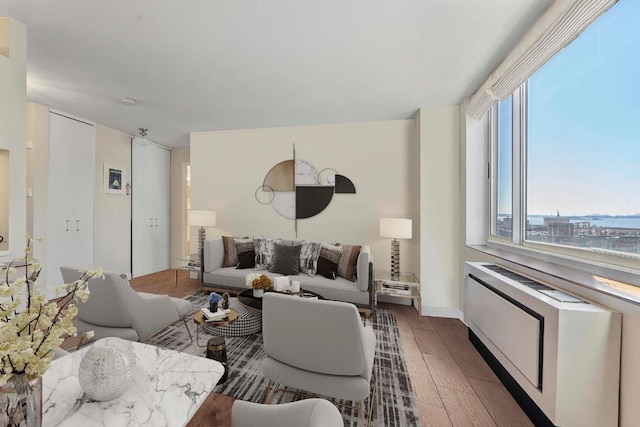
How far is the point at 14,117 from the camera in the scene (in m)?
1.95

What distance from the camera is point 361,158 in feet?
13.0

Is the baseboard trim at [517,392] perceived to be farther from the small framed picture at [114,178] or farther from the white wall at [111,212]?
the small framed picture at [114,178]

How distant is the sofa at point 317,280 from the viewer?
122 inches

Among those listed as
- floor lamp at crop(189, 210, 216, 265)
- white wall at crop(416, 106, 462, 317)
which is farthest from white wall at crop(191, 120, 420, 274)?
floor lamp at crop(189, 210, 216, 265)

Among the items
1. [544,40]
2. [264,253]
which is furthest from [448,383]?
[264,253]

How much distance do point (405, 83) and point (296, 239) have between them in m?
2.59

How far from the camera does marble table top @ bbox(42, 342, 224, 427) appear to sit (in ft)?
2.59

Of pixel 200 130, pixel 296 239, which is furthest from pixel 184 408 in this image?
pixel 200 130

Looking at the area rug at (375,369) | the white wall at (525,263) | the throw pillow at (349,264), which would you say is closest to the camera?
the white wall at (525,263)

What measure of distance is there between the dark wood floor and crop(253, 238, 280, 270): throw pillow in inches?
75.9

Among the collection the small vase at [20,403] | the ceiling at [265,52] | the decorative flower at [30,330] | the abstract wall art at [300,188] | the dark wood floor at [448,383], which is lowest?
the dark wood floor at [448,383]

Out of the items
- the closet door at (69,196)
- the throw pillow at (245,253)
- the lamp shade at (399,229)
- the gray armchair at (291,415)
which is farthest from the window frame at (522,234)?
the closet door at (69,196)

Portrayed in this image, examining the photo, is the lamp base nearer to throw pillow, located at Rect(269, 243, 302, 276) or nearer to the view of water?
throw pillow, located at Rect(269, 243, 302, 276)

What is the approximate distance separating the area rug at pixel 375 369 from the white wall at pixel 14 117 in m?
1.41
